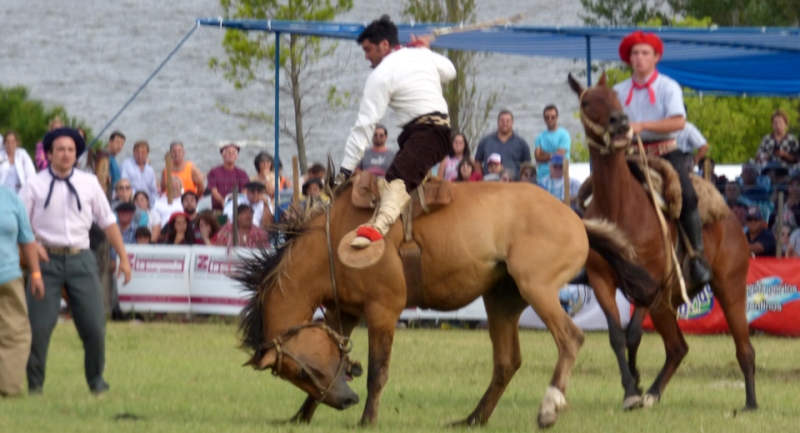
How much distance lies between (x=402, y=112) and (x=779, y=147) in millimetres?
12172

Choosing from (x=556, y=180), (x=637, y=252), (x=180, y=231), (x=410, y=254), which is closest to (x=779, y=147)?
(x=556, y=180)

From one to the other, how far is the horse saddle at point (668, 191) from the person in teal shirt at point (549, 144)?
7.43m

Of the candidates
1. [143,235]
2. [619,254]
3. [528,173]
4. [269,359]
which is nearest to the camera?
[269,359]

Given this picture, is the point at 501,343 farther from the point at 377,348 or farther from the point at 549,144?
the point at 549,144

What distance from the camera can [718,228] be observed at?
10.5m

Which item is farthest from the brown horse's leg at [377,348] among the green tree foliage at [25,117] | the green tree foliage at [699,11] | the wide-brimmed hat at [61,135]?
the green tree foliage at [699,11]

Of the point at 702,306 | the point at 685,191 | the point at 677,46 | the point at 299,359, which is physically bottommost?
the point at 702,306

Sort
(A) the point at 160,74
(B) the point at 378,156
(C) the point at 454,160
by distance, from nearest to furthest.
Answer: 1. (B) the point at 378,156
2. (C) the point at 454,160
3. (A) the point at 160,74

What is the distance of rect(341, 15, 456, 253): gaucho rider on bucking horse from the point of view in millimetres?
8305

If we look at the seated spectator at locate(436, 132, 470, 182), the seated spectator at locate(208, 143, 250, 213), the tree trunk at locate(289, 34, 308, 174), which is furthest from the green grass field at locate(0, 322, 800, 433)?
the tree trunk at locate(289, 34, 308, 174)

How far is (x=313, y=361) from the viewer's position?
27.0 feet

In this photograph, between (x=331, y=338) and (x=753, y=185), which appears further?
(x=753, y=185)

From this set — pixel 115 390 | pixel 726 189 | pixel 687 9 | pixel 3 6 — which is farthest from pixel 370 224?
pixel 687 9

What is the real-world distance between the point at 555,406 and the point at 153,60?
2924 cm
